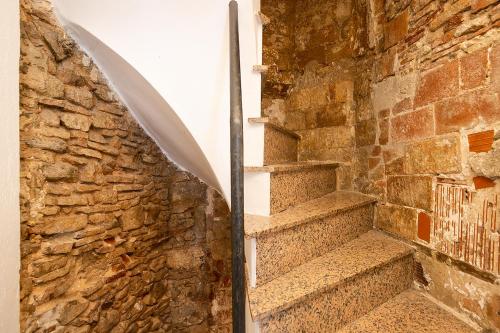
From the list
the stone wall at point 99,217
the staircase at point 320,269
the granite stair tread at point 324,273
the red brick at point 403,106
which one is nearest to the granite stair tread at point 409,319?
the staircase at point 320,269

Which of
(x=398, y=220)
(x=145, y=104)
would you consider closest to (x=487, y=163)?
(x=398, y=220)

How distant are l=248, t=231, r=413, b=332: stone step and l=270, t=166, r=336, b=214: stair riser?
353mm

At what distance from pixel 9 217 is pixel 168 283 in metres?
1.42

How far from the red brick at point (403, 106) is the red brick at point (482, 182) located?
23.9 inches

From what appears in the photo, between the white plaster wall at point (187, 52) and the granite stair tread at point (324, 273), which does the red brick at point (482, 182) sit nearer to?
the granite stair tread at point (324, 273)

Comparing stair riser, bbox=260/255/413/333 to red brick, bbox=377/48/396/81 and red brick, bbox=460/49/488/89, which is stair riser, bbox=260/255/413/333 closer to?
red brick, bbox=460/49/488/89

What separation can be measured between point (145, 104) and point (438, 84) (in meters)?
1.75

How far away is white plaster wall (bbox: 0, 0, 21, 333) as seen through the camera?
114cm

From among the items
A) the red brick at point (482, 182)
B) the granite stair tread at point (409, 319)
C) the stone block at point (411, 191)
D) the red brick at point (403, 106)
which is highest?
the red brick at point (403, 106)

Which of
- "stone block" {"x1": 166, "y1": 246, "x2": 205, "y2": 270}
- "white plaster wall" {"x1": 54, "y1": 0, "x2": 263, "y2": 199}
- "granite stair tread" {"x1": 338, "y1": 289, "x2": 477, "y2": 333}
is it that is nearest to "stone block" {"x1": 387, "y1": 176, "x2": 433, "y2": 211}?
"granite stair tread" {"x1": 338, "y1": 289, "x2": 477, "y2": 333}

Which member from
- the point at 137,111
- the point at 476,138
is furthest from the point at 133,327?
the point at 476,138

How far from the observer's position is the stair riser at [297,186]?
1.44 meters

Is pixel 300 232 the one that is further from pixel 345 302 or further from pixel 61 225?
pixel 61 225

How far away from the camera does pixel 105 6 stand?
1.42 metres
